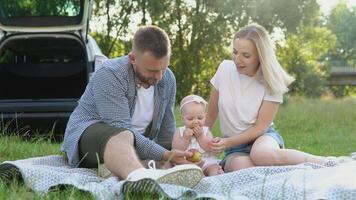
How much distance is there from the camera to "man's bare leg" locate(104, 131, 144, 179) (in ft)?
12.0

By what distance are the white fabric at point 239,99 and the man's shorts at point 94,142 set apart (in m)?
Result: 0.98

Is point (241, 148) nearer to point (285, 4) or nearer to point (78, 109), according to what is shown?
point (78, 109)

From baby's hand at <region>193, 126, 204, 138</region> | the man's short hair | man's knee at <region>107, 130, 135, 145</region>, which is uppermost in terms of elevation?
the man's short hair

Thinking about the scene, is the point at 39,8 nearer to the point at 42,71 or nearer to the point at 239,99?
the point at 42,71

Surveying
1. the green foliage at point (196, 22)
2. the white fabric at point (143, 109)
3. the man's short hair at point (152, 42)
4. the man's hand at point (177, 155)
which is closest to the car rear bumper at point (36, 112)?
the white fabric at point (143, 109)

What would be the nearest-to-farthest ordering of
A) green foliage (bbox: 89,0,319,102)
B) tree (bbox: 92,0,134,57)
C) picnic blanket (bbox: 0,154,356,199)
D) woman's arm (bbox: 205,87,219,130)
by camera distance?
picnic blanket (bbox: 0,154,356,199) → woman's arm (bbox: 205,87,219,130) → tree (bbox: 92,0,134,57) → green foliage (bbox: 89,0,319,102)

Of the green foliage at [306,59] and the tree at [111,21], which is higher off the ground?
the tree at [111,21]

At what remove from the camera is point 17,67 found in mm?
8688

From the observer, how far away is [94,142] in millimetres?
4047

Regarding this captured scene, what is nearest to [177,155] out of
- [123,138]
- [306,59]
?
[123,138]

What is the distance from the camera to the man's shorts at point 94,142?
12.9 feet

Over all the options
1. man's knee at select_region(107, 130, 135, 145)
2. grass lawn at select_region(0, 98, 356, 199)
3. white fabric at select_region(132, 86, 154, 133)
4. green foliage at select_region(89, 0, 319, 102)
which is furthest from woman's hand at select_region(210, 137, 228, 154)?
green foliage at select_region(89, 0, 319, 102)

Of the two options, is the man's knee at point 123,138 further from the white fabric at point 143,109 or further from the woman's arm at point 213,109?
the woman's arm at point 213,109

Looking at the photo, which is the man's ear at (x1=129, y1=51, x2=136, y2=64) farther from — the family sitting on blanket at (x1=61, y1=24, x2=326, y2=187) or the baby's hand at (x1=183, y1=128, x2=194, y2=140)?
the baby's hand at (x1=183, y1=128, x2=194, y2=140)
